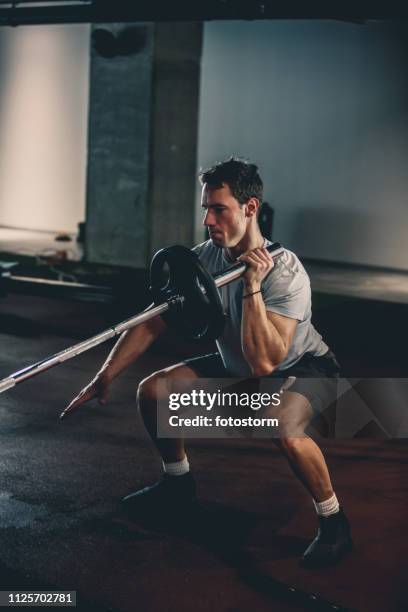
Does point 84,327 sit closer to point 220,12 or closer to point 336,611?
point 220,12

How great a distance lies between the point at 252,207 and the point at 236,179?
13 centimetres

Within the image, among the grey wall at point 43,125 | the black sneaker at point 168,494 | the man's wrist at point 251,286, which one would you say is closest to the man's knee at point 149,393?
the black sneaker at point 168,494

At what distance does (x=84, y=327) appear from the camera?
732 cm

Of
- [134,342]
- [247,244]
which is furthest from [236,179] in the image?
[134,342]

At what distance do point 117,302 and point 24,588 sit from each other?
4679mm

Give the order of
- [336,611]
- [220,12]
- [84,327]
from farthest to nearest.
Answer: [84,327], [220,12], [336,611]

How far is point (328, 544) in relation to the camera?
310 cm

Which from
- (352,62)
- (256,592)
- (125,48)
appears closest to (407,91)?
(352,62)

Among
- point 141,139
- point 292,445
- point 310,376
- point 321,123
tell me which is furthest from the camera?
point 321,123

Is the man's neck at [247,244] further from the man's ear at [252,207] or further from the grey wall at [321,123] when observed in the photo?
the grey wall at [321,123]

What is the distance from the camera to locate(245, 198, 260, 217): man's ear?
3.19 m

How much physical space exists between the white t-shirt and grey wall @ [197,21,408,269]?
697 centimetres

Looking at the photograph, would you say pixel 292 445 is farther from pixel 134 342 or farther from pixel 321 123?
pixel 321 123

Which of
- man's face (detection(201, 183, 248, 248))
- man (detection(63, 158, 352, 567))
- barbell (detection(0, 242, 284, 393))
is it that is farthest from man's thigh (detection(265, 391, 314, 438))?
man's face (detection(201, 183, 248, 248))
